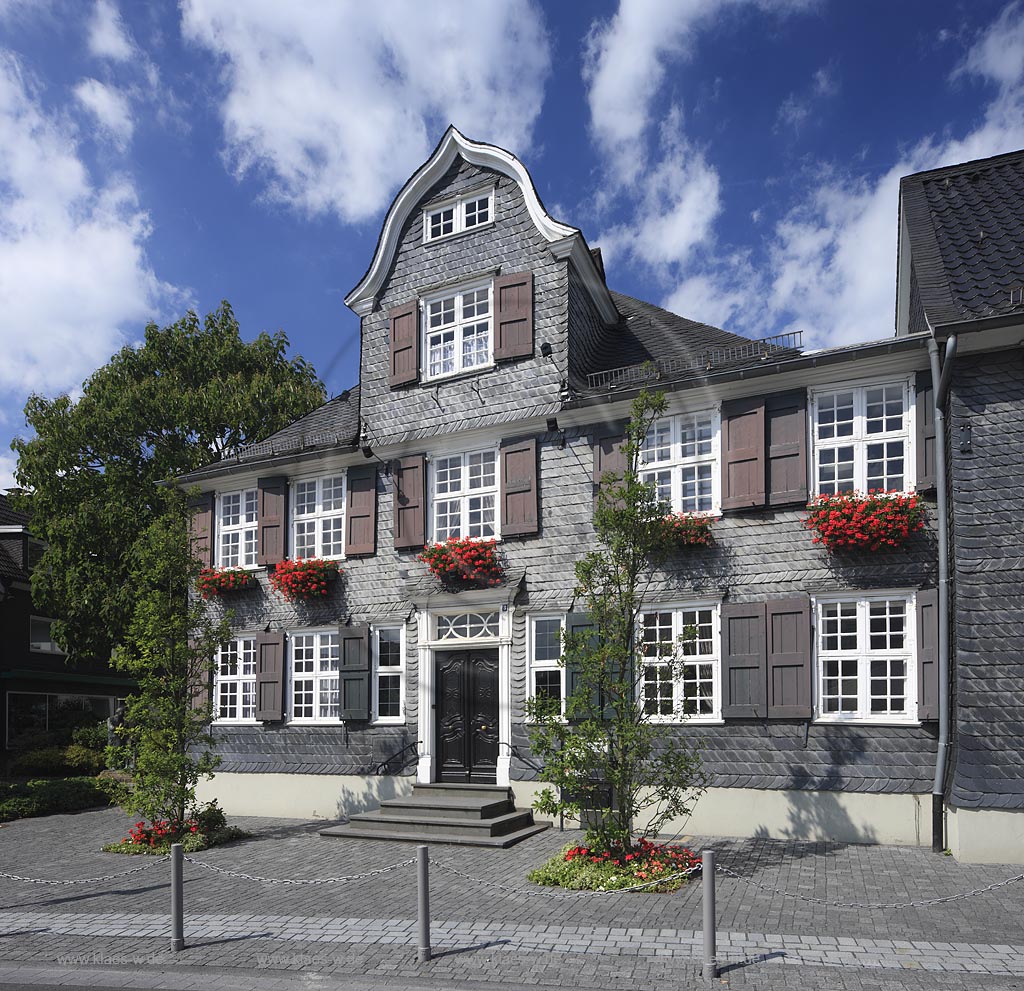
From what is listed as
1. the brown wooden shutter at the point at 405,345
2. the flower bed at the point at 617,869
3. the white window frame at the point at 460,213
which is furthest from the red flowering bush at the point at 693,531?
the white window frame at the point at 460,213

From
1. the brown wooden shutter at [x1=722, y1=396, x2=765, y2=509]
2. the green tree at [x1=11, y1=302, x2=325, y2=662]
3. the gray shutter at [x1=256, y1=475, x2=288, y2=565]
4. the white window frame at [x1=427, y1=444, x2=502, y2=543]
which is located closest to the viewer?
the brown wooden shutter at [x1=722, y1=396, x2=765, y2=509]

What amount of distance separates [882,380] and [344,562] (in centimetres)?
936

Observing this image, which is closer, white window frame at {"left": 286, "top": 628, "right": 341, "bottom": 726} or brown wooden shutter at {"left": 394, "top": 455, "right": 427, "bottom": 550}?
brown wooden shutter at {"left": 394, "top": 455, "right": 427, "bottom": 550}

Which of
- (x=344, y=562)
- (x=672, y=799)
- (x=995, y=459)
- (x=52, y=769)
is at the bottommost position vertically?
(x=52, y=769)

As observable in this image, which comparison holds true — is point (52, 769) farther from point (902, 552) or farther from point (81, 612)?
point (902, 552)

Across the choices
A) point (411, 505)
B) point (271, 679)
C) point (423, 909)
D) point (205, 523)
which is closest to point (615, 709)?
point (423, 909)

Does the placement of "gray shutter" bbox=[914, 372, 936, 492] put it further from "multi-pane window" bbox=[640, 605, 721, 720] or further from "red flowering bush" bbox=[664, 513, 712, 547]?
"multi-pane window" bbox=[640, 605, 721, 720]

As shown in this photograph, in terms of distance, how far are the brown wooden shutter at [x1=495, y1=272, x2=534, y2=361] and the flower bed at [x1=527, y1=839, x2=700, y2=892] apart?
7921 millimetres

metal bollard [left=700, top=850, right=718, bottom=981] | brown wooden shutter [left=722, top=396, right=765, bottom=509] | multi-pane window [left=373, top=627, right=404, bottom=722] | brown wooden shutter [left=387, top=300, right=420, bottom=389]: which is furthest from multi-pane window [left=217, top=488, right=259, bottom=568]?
metal bollard [left=700, top=850, right=718, bottom=981]

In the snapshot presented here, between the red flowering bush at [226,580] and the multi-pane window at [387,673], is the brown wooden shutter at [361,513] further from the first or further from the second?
the red flowering bush at [226,580]

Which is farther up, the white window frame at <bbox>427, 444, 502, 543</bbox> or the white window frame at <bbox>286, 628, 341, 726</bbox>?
the white window frame at <bbox>427, 444, 502, 543</bbox>

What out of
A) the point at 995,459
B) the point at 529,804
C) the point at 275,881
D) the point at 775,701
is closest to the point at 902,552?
the point at 995,459

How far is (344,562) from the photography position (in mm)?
16984

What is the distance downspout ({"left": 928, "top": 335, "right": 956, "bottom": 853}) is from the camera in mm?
11266
